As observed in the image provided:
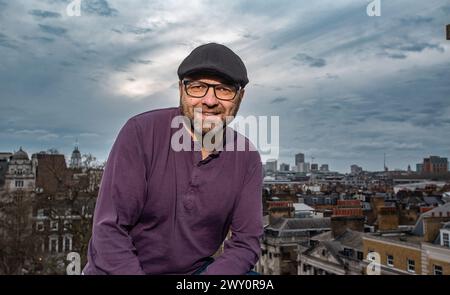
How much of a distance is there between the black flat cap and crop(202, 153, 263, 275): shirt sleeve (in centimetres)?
31

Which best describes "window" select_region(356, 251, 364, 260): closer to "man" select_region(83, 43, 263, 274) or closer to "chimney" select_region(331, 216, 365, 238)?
"chimney" select_region(331, 216, 365, 238)

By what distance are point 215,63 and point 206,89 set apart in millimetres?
88

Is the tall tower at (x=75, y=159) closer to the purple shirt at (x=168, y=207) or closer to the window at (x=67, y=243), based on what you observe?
the window at (x=67, y=243)

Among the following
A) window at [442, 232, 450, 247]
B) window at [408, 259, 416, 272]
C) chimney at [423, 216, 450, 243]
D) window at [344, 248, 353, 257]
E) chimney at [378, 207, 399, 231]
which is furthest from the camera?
chimney at [378, 207, 399, 231]

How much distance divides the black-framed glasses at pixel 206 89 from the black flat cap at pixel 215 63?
0.03m

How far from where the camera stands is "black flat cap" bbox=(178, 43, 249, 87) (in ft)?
4.06

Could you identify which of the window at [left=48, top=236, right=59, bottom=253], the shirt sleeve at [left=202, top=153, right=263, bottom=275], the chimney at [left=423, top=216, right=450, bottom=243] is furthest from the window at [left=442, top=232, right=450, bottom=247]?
the shirt sleeve at [left=202, top=153, right=263, bottom=275]

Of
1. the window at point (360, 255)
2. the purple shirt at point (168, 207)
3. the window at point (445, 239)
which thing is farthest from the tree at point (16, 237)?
the purple shirt at point (168, 207)

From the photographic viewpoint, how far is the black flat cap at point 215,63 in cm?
124

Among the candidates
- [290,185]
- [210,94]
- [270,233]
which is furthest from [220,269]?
[290,185]

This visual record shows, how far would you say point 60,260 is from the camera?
12445 millimetres
